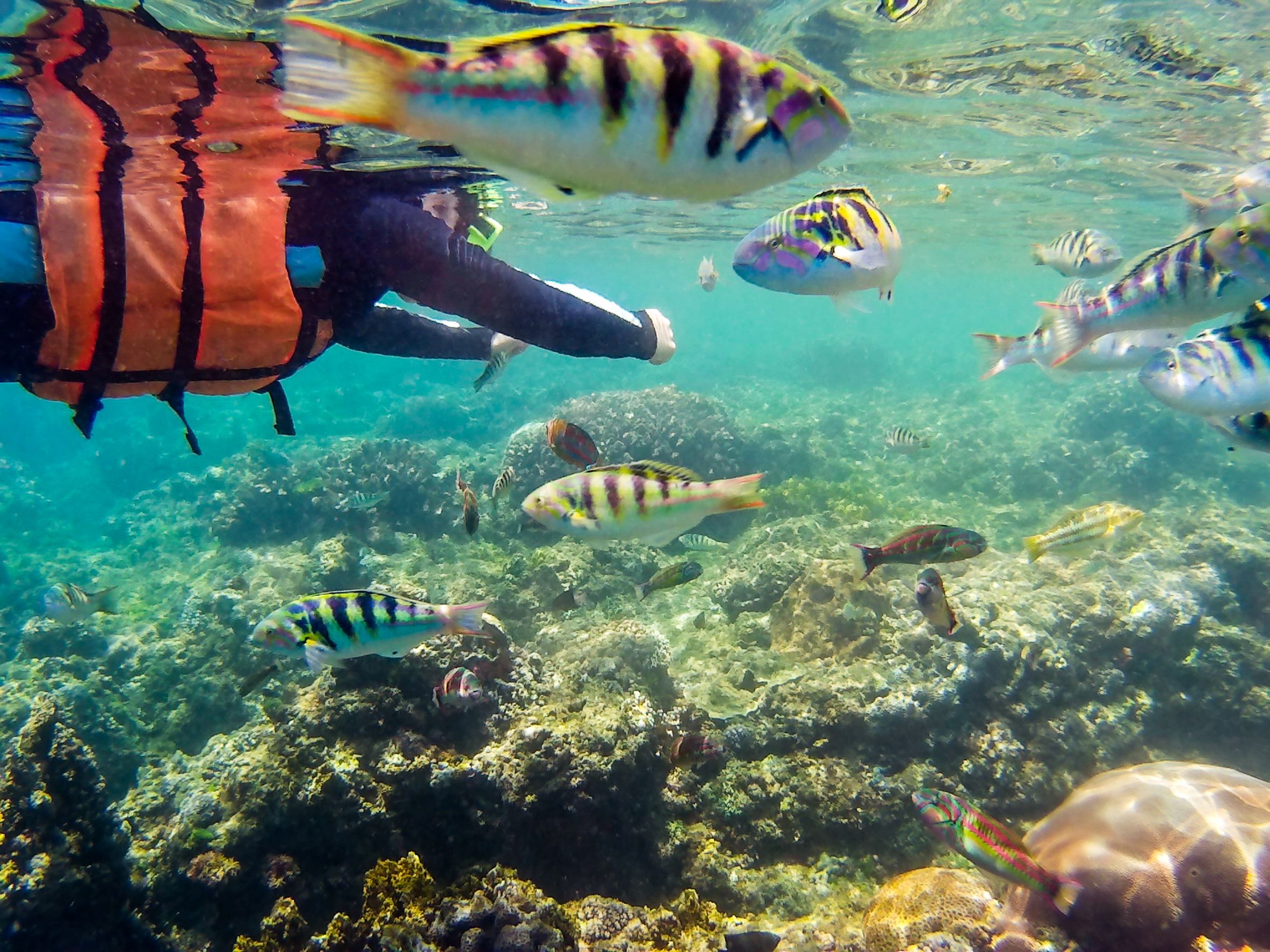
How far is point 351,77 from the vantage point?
4.14 feet

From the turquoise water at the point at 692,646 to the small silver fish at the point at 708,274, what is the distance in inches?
141

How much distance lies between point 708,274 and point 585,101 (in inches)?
387

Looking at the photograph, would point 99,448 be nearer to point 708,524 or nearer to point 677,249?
point 708,524

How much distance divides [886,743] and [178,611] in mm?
11161

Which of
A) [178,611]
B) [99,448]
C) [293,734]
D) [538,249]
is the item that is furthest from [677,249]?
[293,734]

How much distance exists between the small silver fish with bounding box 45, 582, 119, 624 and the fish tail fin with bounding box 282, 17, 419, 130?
10202 mm

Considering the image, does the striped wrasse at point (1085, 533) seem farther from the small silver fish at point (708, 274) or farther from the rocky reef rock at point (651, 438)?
the rocky reef rock at point (651, 438)

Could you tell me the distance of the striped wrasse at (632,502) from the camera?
3346 mm

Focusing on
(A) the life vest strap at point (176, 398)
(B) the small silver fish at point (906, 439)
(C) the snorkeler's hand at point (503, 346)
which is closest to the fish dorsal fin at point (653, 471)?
(C) the snorkeler's hand at point (503, 346)

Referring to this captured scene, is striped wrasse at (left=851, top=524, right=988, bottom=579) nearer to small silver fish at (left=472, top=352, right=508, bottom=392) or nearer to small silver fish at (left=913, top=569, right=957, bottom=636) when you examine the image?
small silver fish at (left=913, top=569, right=957, bottom=636)

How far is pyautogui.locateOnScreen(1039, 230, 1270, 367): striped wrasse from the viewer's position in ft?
9.94

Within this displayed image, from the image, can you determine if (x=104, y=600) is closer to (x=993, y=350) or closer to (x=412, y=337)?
(x=412, y=337)

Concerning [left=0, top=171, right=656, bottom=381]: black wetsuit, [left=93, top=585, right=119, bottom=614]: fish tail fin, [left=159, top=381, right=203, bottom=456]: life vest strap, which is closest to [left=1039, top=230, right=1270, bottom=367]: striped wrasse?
[left=0, top=171, right=656, bottom=381]: black wetsuit

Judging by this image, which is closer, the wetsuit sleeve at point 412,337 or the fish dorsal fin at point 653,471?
the fish dorsal fin at point 653,471
